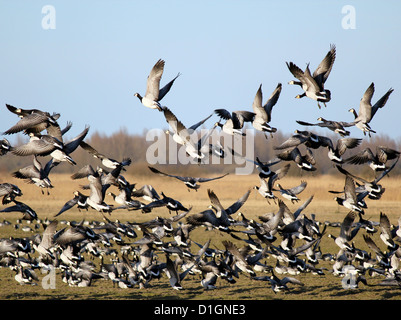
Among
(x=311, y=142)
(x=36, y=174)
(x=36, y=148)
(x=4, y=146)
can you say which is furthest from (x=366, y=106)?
(x=4, y=146)

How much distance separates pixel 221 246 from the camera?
822 inches

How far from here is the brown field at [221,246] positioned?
13.6m

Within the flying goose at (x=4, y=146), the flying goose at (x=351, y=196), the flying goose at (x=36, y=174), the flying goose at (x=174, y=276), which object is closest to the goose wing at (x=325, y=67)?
the flying goose at (x=351, y=196)

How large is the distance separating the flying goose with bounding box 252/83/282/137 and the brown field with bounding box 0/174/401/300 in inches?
150

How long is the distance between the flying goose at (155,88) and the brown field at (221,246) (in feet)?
14.2

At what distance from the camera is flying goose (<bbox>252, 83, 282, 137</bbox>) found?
13.8 m

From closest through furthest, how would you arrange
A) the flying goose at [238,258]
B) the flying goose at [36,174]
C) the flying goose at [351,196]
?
1. the flying goose at [351,196]
2. the flying goose at [238,258]
3. the flying goose at [36,174]

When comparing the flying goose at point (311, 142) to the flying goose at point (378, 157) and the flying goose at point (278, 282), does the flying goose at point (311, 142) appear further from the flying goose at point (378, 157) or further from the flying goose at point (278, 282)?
the flying goose at point (278, 282)

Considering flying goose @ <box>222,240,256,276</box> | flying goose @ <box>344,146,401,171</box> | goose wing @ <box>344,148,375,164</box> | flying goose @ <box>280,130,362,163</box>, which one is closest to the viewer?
flying goose @ <box>280,130,362,163</box>

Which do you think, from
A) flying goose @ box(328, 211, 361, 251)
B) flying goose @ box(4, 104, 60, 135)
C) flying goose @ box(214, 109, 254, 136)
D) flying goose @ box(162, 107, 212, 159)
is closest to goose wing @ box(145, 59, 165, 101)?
flying goose @ box(162, 107, 212, 159)

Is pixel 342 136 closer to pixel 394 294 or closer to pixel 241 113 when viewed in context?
pixel 241 113

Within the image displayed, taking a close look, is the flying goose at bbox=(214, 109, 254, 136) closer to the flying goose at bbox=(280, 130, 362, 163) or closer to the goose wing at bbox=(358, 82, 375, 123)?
the flying goose at bbox=(280, 130, 362, 163)

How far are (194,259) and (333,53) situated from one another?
5575mm
